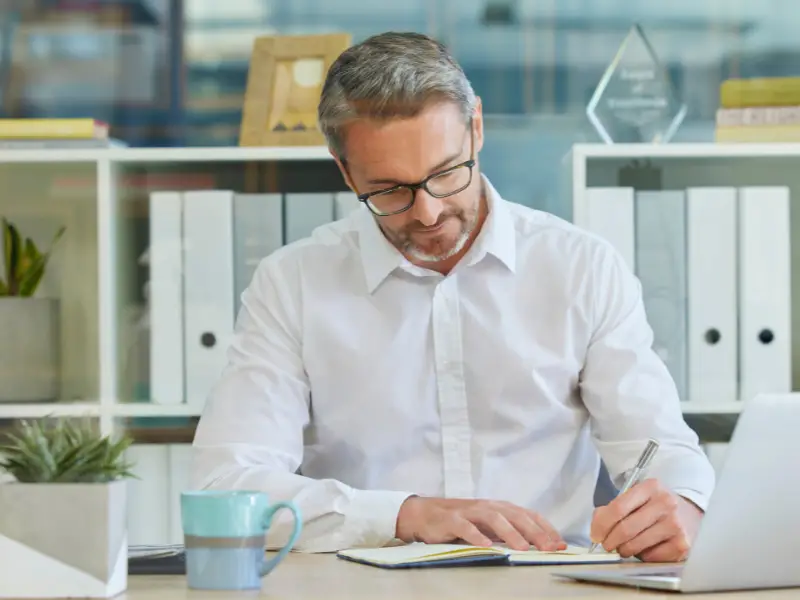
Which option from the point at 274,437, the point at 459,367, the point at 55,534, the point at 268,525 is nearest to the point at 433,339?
the point at 459,367

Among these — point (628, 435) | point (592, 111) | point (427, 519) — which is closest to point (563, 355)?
point (628, 435)

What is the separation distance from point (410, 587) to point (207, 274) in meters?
1.48

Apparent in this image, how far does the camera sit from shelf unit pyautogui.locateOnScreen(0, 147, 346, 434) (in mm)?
2441

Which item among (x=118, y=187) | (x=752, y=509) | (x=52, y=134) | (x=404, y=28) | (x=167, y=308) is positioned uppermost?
(x=404, y=28)

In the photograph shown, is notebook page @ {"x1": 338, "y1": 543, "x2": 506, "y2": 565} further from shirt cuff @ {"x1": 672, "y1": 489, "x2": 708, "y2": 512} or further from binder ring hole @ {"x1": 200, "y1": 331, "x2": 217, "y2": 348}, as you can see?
binder ring hole @ {"x1": 200, "y1": 331, "x2": 217, "y2": 348}

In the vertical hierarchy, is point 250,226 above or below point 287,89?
below

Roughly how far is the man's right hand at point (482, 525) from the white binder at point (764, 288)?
1184mm

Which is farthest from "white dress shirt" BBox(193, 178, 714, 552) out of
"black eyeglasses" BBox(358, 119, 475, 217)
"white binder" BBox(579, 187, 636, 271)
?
"white binder" BBox(579, 187, 636, 271)

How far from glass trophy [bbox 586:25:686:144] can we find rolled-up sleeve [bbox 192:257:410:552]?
94cm

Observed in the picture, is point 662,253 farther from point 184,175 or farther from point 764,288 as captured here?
point 184,175

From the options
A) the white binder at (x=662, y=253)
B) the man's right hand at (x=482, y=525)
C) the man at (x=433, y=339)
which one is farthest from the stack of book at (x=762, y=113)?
the man's right hand at (x=482, y=525)

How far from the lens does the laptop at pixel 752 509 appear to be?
3.14 feet

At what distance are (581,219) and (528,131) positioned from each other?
0.37 meters

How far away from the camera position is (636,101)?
252cm
